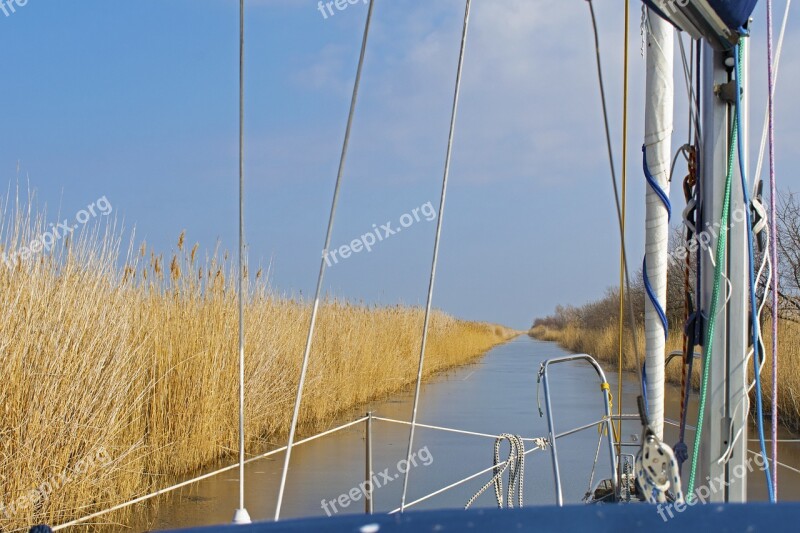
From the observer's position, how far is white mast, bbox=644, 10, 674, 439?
3076mm

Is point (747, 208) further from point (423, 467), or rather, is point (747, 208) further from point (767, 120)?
point (423, 467)

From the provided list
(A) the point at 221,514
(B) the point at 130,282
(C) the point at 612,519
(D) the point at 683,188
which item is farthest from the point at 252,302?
(C) the point at 612,519

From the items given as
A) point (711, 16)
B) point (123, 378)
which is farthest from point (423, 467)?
point (711, 16)

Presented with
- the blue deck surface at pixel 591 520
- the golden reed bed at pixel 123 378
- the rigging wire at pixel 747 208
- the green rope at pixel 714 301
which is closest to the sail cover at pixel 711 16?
the rigging wire at pixel 747 208

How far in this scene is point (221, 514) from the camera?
568cm

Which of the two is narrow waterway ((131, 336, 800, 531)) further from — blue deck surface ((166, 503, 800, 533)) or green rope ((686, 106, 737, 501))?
blue deck surface ((166, 503, 800, 533))

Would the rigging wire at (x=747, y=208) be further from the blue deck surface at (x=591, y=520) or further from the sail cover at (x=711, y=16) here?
the blue deck surface at (x=591, y=520)

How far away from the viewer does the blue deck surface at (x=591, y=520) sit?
1263 mm

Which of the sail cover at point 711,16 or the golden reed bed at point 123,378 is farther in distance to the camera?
the golden reed bed at point 123,378

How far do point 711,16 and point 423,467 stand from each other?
18.2 feet

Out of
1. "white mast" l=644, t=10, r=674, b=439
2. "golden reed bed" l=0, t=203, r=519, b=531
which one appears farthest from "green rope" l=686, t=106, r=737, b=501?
"golden reed bed" l=0, t=203, r=519, b=531

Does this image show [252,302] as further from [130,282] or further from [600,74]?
[600,74]

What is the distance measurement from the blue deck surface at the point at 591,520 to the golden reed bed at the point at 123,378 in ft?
11.6

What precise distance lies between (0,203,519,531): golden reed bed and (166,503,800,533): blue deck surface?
3.53 metres
